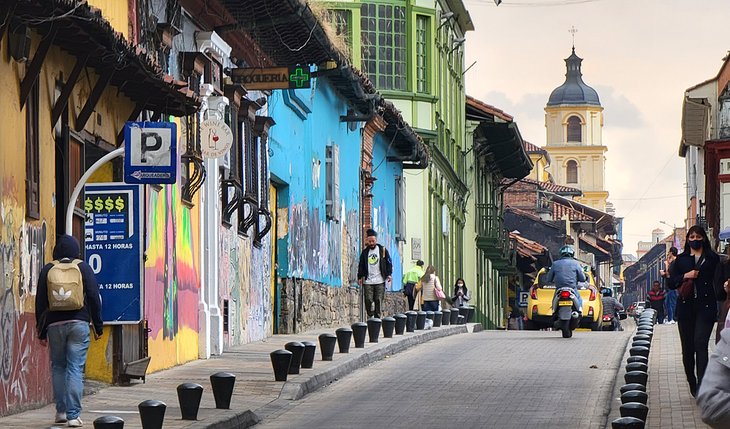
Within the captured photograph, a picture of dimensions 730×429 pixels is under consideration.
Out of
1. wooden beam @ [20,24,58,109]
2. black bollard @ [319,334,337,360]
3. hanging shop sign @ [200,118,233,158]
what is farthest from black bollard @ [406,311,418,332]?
wooden beam @ [20,24,58,109]

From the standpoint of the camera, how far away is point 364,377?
18828 millimetres

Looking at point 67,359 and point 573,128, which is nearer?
point 67,359

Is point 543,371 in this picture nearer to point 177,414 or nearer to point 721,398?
point 177,414

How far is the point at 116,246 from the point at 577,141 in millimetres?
143305

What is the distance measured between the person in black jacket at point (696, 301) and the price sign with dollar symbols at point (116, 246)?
485 cm

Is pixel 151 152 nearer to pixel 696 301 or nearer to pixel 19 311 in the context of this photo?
pixel 19 311

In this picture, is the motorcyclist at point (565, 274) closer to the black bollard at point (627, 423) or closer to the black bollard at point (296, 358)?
the black bollard at point (296, 358)

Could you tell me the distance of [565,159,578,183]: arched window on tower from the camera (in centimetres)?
15625

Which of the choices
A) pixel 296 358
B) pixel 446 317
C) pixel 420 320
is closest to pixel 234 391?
pixel 296 358

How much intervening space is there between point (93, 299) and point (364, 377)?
6.52m

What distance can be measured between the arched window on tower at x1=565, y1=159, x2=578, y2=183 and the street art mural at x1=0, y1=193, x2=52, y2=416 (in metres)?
144

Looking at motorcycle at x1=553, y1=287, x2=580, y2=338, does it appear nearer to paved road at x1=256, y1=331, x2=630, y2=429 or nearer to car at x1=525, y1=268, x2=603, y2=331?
paved road at x1=256, y1=331, x2=630, y2=429

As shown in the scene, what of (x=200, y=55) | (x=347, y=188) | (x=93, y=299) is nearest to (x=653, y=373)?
(x=200, y=55)

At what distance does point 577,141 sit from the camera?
516ft
